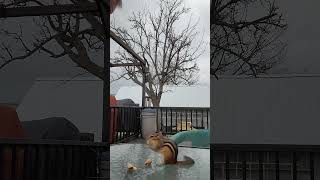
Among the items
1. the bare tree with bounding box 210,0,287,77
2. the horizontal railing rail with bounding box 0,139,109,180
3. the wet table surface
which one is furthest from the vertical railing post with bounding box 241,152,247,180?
the horizontal railing rail with bounding box 0,139,109,180

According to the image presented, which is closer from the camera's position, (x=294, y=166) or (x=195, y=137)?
(x=294, y=166)

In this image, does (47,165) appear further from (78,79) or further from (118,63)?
(118,63)

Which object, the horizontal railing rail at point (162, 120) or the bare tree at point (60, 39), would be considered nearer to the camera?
the horizontal railing rail at point (162, 120)

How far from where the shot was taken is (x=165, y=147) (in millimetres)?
2115

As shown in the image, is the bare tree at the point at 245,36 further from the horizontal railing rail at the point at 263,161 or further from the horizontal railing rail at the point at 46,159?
the horizontal railing rail at the point at 46,159

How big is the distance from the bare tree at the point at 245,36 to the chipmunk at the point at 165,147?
0.45m

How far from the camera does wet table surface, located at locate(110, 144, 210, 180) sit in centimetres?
213

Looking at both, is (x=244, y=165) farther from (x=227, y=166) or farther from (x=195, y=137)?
(x=195, y=137)

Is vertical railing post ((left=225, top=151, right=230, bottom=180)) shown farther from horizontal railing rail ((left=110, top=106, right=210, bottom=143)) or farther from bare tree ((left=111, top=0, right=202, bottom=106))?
bare tree ((left=111, top=0, right=202, bottom=106))

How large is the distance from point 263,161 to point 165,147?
0.51 metres

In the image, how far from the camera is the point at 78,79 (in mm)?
2430

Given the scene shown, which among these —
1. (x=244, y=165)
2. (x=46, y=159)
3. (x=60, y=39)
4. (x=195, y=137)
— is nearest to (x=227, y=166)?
(x=244, y=165)

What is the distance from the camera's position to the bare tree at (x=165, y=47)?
7.02 feet

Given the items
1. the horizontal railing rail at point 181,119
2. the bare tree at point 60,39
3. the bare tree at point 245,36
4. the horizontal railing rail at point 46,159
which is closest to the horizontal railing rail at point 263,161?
the horizontal railing rail at point 181,119
